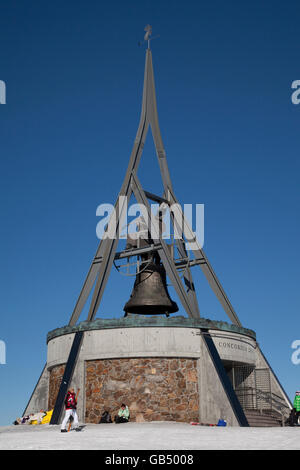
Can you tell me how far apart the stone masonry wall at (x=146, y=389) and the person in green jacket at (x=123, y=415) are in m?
0.70

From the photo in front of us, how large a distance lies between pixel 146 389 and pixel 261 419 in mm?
5707

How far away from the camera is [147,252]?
2992 centimetres

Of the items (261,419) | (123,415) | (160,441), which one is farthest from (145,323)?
(160,441)

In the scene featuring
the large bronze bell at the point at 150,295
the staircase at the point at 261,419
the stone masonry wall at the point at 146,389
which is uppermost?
the large bronze bell at the point at 150,295

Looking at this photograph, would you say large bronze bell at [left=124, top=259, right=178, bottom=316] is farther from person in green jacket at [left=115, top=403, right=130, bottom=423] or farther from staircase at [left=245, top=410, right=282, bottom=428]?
person in green jacket at [left=115, top=403, right=130, bottom=423]

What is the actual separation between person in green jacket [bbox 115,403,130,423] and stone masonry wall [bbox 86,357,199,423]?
70 centimetres

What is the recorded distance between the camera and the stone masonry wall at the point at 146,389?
23.8 metres

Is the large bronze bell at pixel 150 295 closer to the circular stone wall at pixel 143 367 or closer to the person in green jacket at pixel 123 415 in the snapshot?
the circular stone wall at pixel 143 367

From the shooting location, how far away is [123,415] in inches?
901

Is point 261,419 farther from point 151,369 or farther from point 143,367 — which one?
point 143,367

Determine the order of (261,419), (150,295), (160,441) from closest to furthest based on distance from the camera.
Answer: (160,441) → (261,419) → (150,295)

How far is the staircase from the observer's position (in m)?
25.1

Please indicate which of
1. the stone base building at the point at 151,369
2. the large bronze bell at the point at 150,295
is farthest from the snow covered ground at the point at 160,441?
the large bronze bell at the point at 150,295
